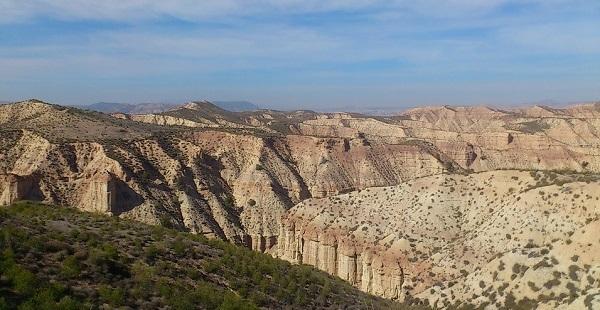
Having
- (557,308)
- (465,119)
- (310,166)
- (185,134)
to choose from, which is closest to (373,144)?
(310,166)

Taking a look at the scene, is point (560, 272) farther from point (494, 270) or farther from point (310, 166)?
point (310, 166)

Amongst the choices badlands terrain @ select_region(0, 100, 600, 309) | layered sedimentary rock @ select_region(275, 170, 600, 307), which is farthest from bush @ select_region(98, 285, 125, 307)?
layered sedimentary rock @ select_region(275, 170, 600, 307)

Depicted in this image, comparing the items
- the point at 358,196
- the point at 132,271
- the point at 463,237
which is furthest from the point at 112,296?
the point at 358,196

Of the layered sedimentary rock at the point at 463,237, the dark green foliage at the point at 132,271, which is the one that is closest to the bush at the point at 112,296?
the dark green foliage at the point at 132,271

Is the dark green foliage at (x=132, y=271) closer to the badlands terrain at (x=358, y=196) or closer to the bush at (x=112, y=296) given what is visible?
the bush at (x=112, y=296)

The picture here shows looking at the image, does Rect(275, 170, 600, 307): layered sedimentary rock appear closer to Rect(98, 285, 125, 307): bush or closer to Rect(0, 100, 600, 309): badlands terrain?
Rect(0, 100, 600, 309): badlands terrain

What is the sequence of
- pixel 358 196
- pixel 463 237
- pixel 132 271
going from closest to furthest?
pixel 132 271 < pixel 463 237 < pixel 358 196

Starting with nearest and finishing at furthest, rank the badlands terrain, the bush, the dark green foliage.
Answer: the dark green foliage < the bush < the badlands terrain

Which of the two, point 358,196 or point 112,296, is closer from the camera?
point 112,296

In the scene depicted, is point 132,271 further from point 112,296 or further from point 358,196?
point 358,196
